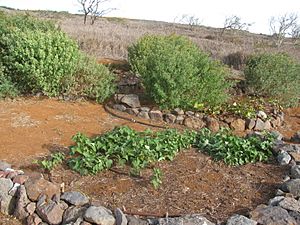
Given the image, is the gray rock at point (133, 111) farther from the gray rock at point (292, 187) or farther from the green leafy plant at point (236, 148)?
the gray rock at point (292, 187)

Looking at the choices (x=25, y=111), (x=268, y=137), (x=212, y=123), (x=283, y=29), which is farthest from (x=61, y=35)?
(x=283, y=29)

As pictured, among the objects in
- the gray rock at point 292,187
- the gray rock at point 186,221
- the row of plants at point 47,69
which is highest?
the row of plants at point 47,69

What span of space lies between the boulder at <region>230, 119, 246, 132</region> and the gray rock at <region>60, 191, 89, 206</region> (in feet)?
11.5

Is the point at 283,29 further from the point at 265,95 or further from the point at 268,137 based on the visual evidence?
the point at 268,137

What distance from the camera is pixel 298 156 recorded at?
4156 mm

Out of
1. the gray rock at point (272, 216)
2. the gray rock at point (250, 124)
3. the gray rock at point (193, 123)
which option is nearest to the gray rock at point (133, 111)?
the gray rock at point (193, 123)

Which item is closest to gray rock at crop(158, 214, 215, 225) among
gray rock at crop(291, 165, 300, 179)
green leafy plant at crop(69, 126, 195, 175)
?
green leafy plant at crop(69, 126, 195, 175)

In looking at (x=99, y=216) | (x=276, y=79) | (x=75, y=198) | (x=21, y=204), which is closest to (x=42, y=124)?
(x=21, y=204)

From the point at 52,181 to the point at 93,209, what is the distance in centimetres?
73

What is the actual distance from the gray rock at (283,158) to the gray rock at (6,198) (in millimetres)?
2906

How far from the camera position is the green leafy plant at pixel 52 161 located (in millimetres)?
3689

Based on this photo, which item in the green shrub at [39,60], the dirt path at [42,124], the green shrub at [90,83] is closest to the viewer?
the dirt path at [42,124]

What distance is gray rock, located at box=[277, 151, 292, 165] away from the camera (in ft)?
13.2

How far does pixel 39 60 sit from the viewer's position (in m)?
6.22
